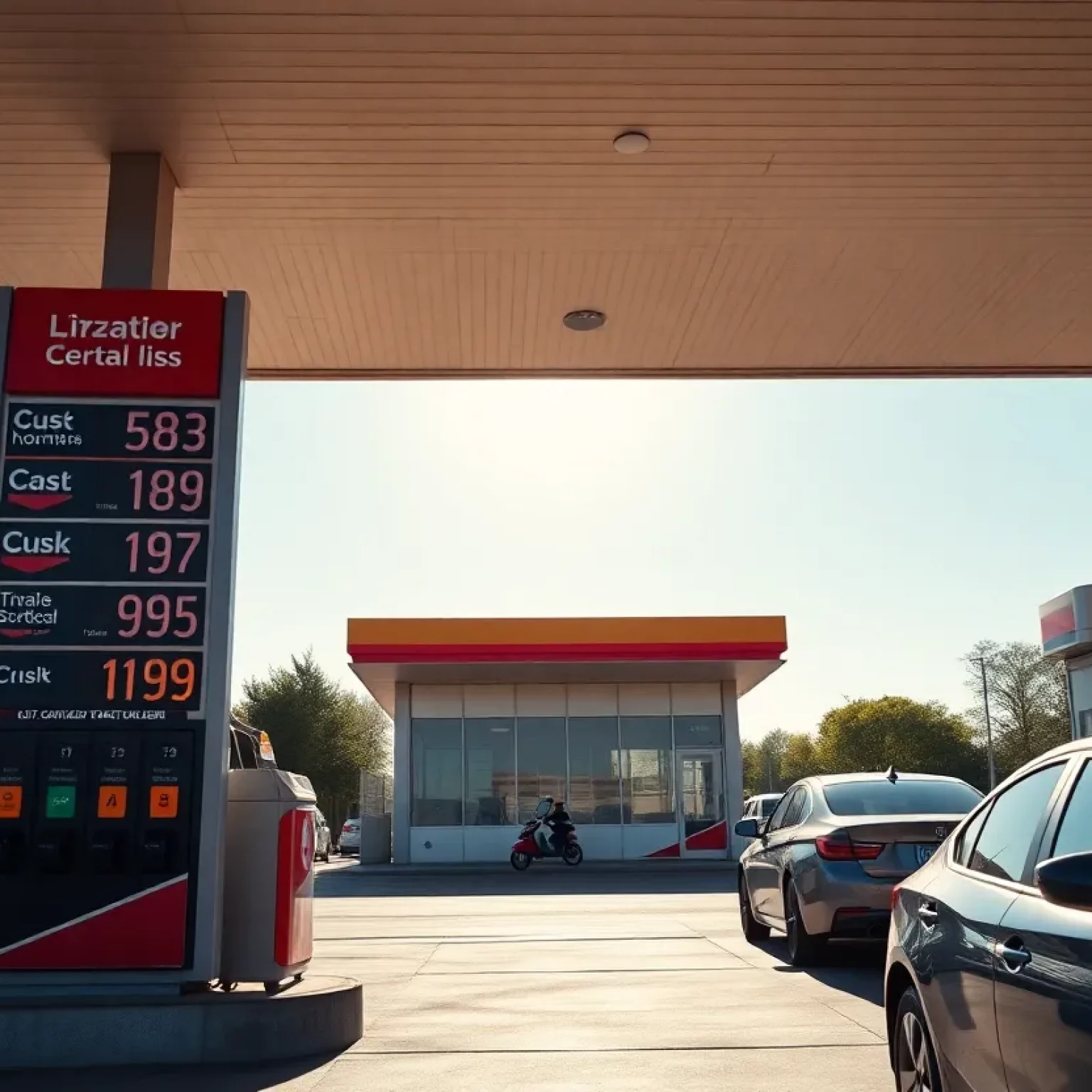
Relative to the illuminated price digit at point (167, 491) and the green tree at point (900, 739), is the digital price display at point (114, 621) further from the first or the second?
the green tree at point (900, 739)

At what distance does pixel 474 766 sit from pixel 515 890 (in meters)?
8.80

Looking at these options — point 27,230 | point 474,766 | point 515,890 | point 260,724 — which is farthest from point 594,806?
point 260,724

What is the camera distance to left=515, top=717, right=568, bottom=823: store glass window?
28922 mm

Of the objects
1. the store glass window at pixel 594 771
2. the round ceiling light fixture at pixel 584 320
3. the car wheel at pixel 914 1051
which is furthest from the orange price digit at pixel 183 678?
the store glass window at pixel 594 771

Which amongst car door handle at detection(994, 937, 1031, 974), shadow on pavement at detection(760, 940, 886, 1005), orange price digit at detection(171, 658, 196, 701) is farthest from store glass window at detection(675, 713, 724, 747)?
car door handle at detection(994, 937, 1031, 974)

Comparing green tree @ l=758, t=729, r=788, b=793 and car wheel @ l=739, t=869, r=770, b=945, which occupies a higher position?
green tree @ l=758, t=729, r=788, b=793

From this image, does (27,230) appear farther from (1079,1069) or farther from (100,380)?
(1079,1069)

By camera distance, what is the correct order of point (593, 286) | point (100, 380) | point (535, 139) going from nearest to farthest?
point (100, 380), point (535, 139), point (593, 286)

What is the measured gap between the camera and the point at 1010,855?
3.79 metres

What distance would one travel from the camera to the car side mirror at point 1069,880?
2.83 metres

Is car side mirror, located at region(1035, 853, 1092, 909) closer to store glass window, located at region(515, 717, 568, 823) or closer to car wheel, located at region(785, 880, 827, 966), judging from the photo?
car wheel, located at region(785, 880, 827, 966)

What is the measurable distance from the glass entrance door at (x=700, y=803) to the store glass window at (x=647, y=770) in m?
0.27

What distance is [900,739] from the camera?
290ft

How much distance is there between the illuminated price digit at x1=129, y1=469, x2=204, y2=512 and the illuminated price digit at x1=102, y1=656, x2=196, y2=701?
0.84m
